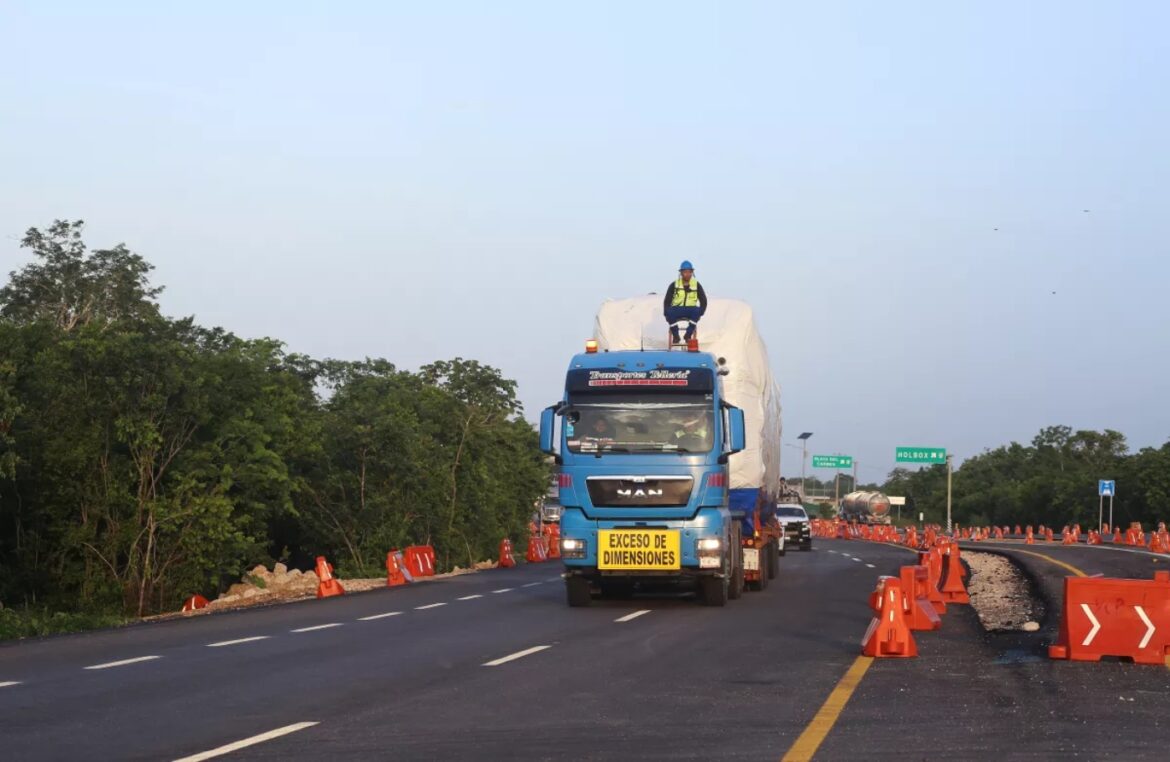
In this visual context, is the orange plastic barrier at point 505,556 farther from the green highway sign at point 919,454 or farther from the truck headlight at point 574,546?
the green highway sign at point 919,454

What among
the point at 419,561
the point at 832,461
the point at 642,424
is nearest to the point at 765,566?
the point at 642,424

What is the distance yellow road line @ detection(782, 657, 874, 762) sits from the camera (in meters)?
9.75

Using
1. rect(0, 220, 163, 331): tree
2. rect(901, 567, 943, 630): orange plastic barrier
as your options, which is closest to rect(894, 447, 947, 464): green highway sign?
rect(0, 220, 163, 331): tree

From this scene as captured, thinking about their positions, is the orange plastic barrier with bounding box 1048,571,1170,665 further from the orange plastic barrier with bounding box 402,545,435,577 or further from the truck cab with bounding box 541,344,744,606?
the orange plastic barrier with bounding box 402,545,435,577

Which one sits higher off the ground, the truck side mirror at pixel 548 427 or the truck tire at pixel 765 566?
the truck side mirror at pixel 548 427

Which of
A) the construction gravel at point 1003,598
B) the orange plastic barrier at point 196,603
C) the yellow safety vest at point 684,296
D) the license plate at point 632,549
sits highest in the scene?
the yellow safety vest at point 684,296

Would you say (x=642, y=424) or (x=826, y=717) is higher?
(x=642, y=424)

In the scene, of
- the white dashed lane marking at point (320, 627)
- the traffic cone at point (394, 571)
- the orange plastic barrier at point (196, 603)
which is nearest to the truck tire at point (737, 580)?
the white dashed lane marking at point (320, 627)

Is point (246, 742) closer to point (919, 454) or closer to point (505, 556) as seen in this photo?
point (505, 556)

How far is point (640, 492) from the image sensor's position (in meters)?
23.5

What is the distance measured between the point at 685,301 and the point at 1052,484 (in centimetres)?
10603

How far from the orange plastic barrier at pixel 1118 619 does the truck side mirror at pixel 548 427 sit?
31.4ft

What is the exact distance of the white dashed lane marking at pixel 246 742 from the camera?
9.57 m

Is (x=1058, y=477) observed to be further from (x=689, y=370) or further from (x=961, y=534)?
(x=689, y=370)
